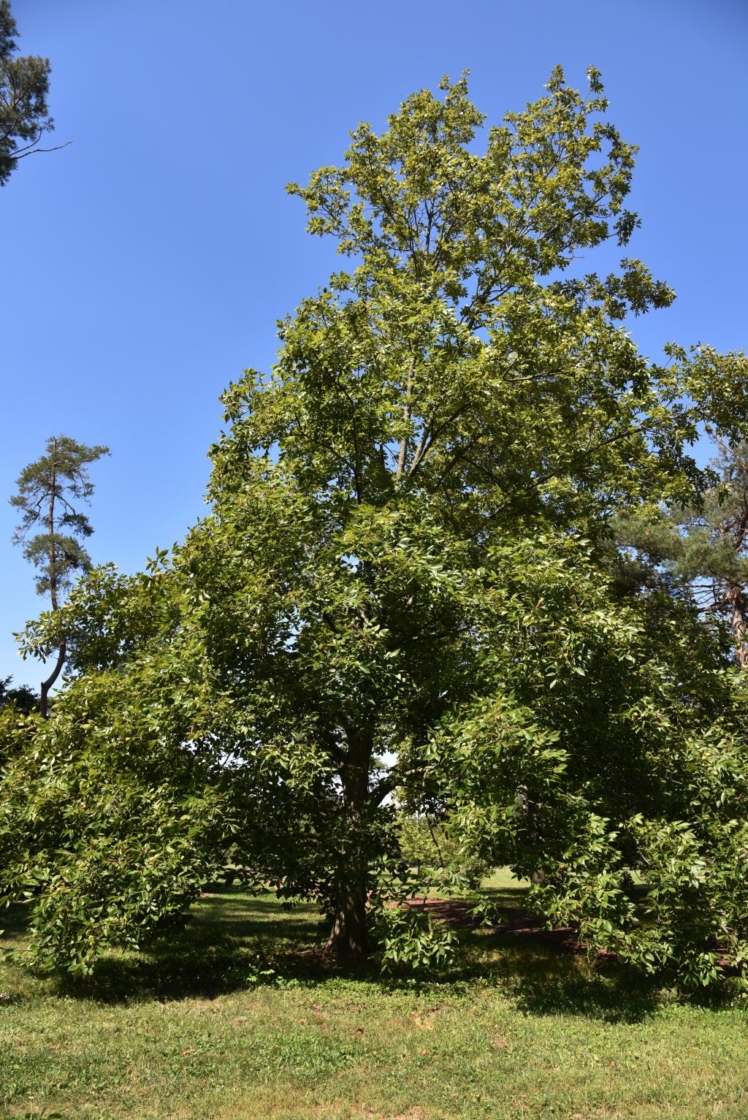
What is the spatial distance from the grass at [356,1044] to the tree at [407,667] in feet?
2.98

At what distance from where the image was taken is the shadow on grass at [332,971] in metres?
9.38

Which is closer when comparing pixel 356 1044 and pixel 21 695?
pixel 356 1044

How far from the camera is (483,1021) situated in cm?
846

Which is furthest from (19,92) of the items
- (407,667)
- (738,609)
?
(738,609)

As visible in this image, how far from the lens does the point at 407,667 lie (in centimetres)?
1131

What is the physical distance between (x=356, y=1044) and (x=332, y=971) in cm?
367

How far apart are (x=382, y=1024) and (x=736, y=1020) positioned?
13.4ft

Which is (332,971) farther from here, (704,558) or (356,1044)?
(704,558)

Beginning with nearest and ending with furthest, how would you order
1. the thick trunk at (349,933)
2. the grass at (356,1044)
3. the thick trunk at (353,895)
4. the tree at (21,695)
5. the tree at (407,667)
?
1. the grass at (356,1044)
2. the tree at (407,667)
3. the thick trunk at (353,895)
4. the thick trunk at (349,933)
5. the tree at (21,695)

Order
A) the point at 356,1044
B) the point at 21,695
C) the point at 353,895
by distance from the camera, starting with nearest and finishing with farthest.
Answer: the point at 356,1044 < the point at 353,895 < the point at 21,695

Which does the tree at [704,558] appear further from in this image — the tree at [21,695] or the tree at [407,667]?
the tree at [21,695]

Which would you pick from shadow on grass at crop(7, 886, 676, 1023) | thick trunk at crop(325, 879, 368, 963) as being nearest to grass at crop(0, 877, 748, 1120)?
shadow on grass at crop(7, 886, 676, 1023)

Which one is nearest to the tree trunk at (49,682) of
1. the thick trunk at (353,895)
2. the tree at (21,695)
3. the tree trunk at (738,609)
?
the tree at (21,695)

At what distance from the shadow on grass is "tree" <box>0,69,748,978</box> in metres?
0.84
